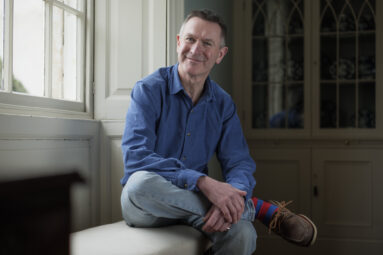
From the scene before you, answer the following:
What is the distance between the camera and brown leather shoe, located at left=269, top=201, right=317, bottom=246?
74.2 inches

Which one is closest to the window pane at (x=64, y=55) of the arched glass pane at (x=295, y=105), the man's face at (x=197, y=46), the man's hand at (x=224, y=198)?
the man's face at (x=197, y=46)

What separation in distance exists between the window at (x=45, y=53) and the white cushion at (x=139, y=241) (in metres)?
0.68

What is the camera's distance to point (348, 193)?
3.05m

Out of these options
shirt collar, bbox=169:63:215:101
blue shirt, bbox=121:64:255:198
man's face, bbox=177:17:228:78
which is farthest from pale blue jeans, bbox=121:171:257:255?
man's face, bbox=177:17:228:78

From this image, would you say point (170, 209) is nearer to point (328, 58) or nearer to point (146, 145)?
point (146, 145)

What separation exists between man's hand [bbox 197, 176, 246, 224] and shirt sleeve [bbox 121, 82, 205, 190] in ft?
0.12

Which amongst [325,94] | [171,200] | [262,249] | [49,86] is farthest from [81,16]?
[262,249]

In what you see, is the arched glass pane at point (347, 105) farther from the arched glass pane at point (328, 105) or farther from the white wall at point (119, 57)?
the white wall at point (119, 57)

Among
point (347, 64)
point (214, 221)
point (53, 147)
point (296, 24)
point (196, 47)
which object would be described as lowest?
point (214, 221)

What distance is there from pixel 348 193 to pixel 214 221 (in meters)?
1.92

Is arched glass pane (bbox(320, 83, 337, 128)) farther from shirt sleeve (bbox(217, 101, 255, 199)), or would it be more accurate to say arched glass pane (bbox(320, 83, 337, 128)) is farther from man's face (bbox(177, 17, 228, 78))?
man's face (bbox(177, 17, 228, 78))

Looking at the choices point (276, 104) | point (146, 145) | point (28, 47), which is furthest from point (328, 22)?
point (28, 47)

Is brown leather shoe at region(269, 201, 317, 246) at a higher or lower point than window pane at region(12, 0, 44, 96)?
lower

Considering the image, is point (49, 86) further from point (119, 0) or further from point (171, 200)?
point (171, 200)
